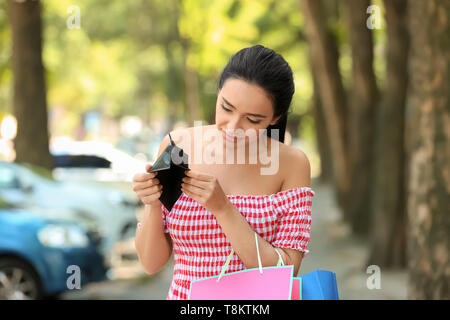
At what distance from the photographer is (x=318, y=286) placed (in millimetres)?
2197

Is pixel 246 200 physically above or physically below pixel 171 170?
below

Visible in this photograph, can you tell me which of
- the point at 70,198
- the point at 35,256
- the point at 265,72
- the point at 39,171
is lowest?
the point at 35,256

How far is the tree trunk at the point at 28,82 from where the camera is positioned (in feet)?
30.8

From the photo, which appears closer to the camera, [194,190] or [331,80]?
[194,190]

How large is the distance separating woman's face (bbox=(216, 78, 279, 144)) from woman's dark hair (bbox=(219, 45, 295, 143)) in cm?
2

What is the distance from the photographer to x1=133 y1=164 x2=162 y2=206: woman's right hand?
2260 mm

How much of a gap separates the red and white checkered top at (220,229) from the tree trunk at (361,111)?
34.5ft

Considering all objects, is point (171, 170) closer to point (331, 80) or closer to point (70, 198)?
point (70, 198)

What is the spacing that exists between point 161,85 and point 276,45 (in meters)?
13.9

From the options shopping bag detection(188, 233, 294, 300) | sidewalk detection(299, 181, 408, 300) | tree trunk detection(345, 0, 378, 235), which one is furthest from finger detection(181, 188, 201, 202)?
tree trunk detection(345, 0, 378, 235)

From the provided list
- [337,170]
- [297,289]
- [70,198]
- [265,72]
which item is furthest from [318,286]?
[337,170]

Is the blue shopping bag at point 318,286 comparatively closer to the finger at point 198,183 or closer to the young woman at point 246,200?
the young woman at point 246,200

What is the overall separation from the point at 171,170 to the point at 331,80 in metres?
12.7

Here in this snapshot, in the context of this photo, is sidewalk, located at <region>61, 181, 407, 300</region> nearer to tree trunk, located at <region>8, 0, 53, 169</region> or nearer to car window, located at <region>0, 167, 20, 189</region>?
car window, located at <region>0, 167, 20, 189</region>
